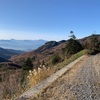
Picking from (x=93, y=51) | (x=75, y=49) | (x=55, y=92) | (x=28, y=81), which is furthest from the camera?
(x=75, y=49)

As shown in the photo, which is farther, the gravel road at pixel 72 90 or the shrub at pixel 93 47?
the shrub at pixel 93 47

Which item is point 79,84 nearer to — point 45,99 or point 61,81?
point 61,81

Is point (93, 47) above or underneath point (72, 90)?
above

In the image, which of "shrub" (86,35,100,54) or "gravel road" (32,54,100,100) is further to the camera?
"shrub" (86,35,100,54)

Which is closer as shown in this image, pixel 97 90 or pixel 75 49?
pixel 97 90

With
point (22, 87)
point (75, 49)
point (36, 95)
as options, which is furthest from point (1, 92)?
point (75, 49)

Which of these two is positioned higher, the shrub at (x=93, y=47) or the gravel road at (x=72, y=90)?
the shrub at (x=93, y=47)

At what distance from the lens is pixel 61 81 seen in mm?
10258

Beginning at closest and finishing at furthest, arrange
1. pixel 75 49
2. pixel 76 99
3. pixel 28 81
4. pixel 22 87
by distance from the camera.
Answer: pixel 76 99, pixel 22 87, pixel 28 81, pixel 75 49

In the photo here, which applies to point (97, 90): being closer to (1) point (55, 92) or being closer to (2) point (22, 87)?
(1) point (55, 92)

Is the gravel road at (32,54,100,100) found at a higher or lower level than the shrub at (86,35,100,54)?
lower

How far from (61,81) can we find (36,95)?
2.62 meters

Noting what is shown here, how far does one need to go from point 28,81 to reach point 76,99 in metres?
3.89

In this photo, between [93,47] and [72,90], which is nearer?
[72,90]
